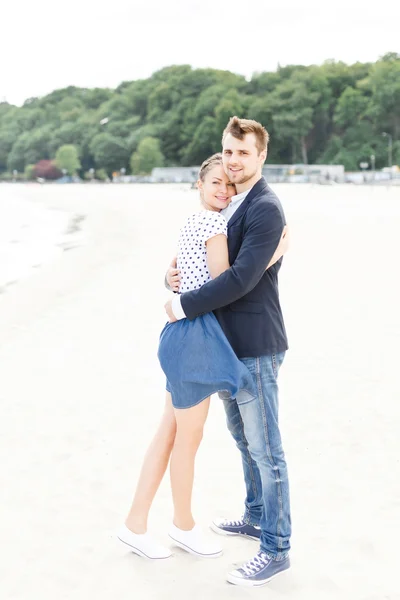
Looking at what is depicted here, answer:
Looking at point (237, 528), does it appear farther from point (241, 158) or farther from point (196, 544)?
point (241, 158)

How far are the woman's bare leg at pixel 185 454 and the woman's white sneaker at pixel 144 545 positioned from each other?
0.39ft

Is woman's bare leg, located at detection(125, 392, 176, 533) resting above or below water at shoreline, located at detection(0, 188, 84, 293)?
above

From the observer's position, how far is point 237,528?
11.1 ft

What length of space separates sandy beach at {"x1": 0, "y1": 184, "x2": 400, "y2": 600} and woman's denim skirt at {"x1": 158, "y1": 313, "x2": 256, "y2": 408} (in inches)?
31.3

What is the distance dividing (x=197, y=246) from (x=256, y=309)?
0.33 meters

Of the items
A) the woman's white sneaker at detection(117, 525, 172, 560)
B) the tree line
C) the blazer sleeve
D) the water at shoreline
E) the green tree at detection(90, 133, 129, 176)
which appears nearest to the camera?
the blazer sleeve

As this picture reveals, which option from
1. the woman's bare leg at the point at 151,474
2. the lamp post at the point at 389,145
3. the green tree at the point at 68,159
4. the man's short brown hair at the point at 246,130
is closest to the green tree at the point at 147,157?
the green tree at the point at 68,159

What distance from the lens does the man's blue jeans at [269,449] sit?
9.35 ft

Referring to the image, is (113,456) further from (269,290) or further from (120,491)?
(269,290)

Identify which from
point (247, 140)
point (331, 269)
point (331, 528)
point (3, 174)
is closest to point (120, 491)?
point (331, 528)

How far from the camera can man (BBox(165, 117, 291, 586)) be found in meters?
2.71

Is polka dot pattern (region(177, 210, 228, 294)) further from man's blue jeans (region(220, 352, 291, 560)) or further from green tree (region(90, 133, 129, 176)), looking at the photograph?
green tree (region(90, 133, 129, 176))

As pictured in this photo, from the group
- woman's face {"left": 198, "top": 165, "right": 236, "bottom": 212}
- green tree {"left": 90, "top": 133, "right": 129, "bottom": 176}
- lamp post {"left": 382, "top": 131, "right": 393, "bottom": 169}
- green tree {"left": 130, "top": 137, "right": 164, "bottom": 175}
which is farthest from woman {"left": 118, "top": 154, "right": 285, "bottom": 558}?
green tree {"left": 90, "top": 133, "right": 129, "bottom": 176}

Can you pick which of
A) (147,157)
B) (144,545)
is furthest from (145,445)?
(147,157)
